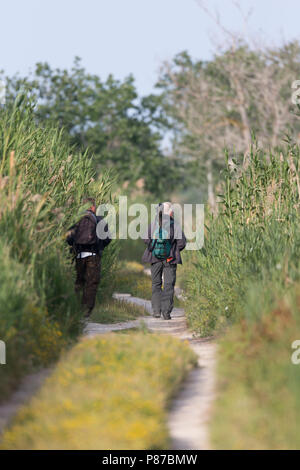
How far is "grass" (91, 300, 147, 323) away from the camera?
11.6m

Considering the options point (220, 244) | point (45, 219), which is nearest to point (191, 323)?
point (220, 244)

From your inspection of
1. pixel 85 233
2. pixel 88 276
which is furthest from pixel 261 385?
pixel 88 276

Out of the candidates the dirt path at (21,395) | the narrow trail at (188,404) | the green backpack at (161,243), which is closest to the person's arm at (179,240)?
the green backpack at (161,243)

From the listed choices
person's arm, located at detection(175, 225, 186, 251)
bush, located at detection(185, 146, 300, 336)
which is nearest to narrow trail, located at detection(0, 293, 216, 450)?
bush, located at detection(185, 146, 300, 336)

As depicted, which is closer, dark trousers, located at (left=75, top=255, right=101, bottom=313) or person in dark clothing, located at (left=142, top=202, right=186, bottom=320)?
dark trousers, located at (left=75, top=255, right=101, bottom=313)

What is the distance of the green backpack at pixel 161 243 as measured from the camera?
12195 millimetres

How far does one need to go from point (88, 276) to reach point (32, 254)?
3103 mm

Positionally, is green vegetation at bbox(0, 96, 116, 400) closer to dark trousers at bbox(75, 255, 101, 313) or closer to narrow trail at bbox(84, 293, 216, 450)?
dark trousers at bbox(75, 255, 101, 313)

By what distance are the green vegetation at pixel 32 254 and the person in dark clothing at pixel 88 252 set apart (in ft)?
0.83

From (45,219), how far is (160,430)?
14.6 ft

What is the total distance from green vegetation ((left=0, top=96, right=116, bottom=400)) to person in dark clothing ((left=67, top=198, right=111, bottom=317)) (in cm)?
25

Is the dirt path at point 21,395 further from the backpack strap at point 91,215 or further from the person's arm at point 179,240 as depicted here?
the person's arm at point 179,240

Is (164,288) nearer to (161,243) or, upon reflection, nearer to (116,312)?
(161,243)

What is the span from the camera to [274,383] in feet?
17.5
